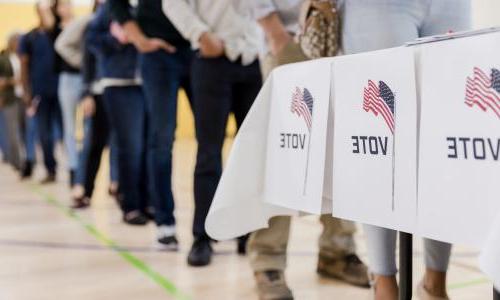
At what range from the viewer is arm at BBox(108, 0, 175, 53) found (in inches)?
84.5

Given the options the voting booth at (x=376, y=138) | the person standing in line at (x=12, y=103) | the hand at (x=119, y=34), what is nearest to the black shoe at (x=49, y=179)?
the person standing in line at (x=12, y=103)

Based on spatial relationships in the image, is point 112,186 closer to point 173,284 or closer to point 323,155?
point 173,284

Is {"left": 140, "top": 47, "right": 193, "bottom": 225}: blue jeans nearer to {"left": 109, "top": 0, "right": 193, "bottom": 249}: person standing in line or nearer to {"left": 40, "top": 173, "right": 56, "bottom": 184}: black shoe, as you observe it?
{"left": 109, "top": 0, "right": 193, "bottom": 249}: person standing in line

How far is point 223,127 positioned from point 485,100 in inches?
49.2

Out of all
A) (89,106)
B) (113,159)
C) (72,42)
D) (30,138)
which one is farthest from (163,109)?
(30,138)

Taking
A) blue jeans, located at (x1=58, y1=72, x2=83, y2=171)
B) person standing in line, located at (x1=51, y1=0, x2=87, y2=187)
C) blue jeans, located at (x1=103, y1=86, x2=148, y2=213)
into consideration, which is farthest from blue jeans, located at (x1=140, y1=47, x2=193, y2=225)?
blue jeans, located at (x1=58, y1=72, x2=83, y2=171)

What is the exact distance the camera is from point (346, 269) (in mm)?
1727

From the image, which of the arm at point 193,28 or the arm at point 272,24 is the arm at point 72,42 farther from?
the arm at point 272,24

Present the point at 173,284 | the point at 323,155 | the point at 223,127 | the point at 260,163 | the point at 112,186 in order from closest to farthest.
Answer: the point at 323,155, the point at 260,163, the point at 173,284, the point at 223,127, the point at 112,186

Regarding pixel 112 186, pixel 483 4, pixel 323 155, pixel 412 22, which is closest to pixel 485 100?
pixel 323 155

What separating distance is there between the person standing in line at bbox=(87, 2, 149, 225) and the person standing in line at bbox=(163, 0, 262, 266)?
0.86 metres

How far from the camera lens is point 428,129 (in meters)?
0.82

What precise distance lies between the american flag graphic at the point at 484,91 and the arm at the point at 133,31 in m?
1.54

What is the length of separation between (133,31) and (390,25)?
1.32 m
